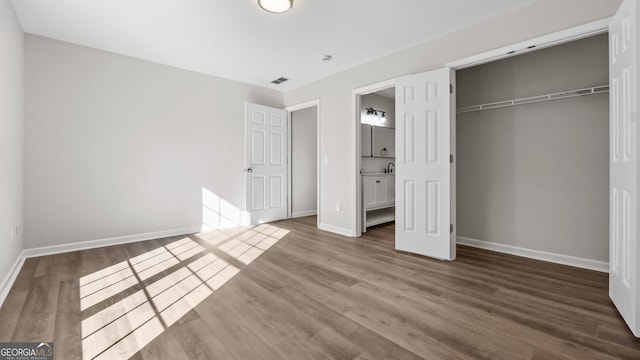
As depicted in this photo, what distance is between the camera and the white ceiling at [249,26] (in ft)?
9.04

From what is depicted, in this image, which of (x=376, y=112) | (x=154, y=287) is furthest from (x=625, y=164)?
(x=376, y=112)

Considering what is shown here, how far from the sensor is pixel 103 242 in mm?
3791

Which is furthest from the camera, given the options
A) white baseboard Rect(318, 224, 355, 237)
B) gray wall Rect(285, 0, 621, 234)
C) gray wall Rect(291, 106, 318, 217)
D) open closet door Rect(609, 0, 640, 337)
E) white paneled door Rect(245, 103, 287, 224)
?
gray wall Rect(291, 106, 318, 217)

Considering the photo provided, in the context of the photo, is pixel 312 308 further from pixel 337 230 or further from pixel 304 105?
pixel 304 105

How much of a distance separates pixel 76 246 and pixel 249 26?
11.4ft

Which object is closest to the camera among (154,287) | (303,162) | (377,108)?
(154,287)

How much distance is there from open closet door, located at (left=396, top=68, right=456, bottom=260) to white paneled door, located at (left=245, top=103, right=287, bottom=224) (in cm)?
262

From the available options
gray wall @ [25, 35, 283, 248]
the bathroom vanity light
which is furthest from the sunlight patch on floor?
the bathroom vanity light

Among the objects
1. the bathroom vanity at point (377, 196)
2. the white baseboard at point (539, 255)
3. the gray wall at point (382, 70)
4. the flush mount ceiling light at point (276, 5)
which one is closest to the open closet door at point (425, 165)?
the gray wall at point (382, 70)

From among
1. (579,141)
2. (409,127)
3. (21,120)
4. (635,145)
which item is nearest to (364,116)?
(409,127)

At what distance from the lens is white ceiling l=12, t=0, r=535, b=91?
2754 mm

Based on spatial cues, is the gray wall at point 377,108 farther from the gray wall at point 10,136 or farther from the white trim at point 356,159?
the gray wall at point 10,136

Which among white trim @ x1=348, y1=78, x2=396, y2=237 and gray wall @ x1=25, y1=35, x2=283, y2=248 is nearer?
gray wall @ x1=25, y1=35, x2=283, y2=248

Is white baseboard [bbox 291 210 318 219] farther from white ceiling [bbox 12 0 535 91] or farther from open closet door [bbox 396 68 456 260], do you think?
white ceiling [bbox 12 0 535 91]
